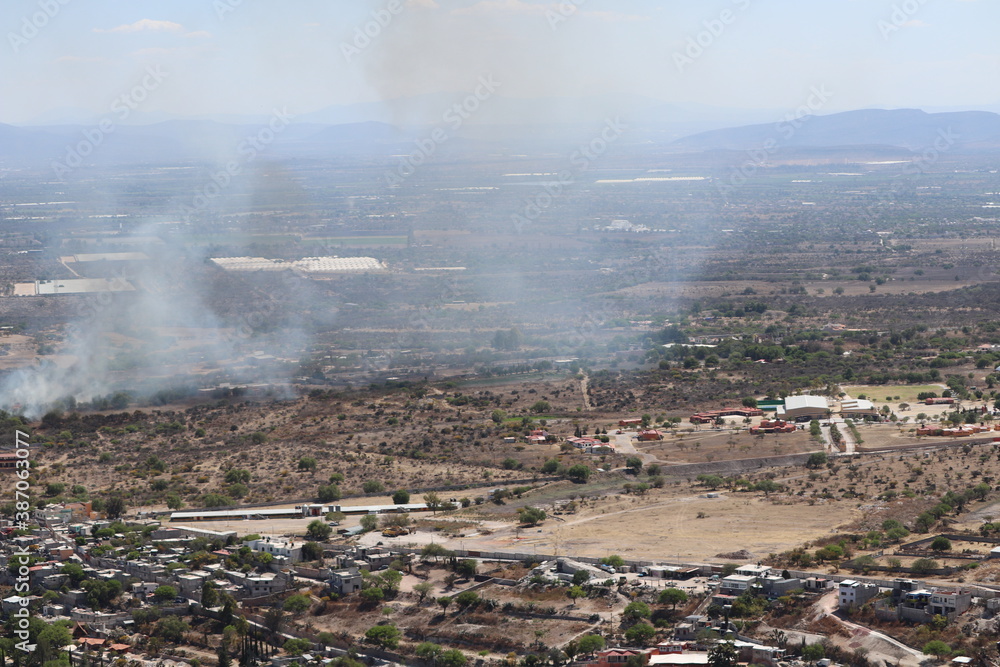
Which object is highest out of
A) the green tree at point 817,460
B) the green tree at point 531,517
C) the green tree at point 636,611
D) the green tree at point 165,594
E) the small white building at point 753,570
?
the green tree at point 817,460

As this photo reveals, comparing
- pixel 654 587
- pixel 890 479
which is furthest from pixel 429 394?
pixel 654 587

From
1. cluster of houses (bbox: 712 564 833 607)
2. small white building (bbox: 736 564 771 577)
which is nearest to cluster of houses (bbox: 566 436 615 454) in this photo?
small white building (bbox: 736 564 771 577)

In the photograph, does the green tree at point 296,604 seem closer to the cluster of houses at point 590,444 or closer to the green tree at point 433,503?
the green tree at point 433,503

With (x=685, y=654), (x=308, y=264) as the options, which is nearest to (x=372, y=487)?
(x=685, y=654)

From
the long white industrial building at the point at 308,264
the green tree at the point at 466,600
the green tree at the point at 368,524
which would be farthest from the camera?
the long white industrial building at the point at 308,264

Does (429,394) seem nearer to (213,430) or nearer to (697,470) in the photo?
(213,430)

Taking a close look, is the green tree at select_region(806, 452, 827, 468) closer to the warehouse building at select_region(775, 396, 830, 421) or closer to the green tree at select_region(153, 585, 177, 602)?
the warehouse building at select_region(775, 396, 830, 421)

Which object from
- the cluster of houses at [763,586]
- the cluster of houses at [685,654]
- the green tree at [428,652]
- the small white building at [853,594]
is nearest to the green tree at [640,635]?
the cluster of houses at [685,654]

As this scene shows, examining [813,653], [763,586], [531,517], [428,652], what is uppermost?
[531,517]

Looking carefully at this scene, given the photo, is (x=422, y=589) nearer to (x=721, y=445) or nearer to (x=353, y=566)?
(x=353, y=566)

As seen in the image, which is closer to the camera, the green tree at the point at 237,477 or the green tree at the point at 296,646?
the green tree at the point at 296,646

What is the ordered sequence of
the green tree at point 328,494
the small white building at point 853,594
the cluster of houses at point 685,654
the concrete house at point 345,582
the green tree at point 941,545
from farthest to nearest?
the green tree at point 328,494 < the concrete house at point 345,582 < the green tree at point 941,545 < the small white building at point 853,594 < the cluster of houses at point 685,654
